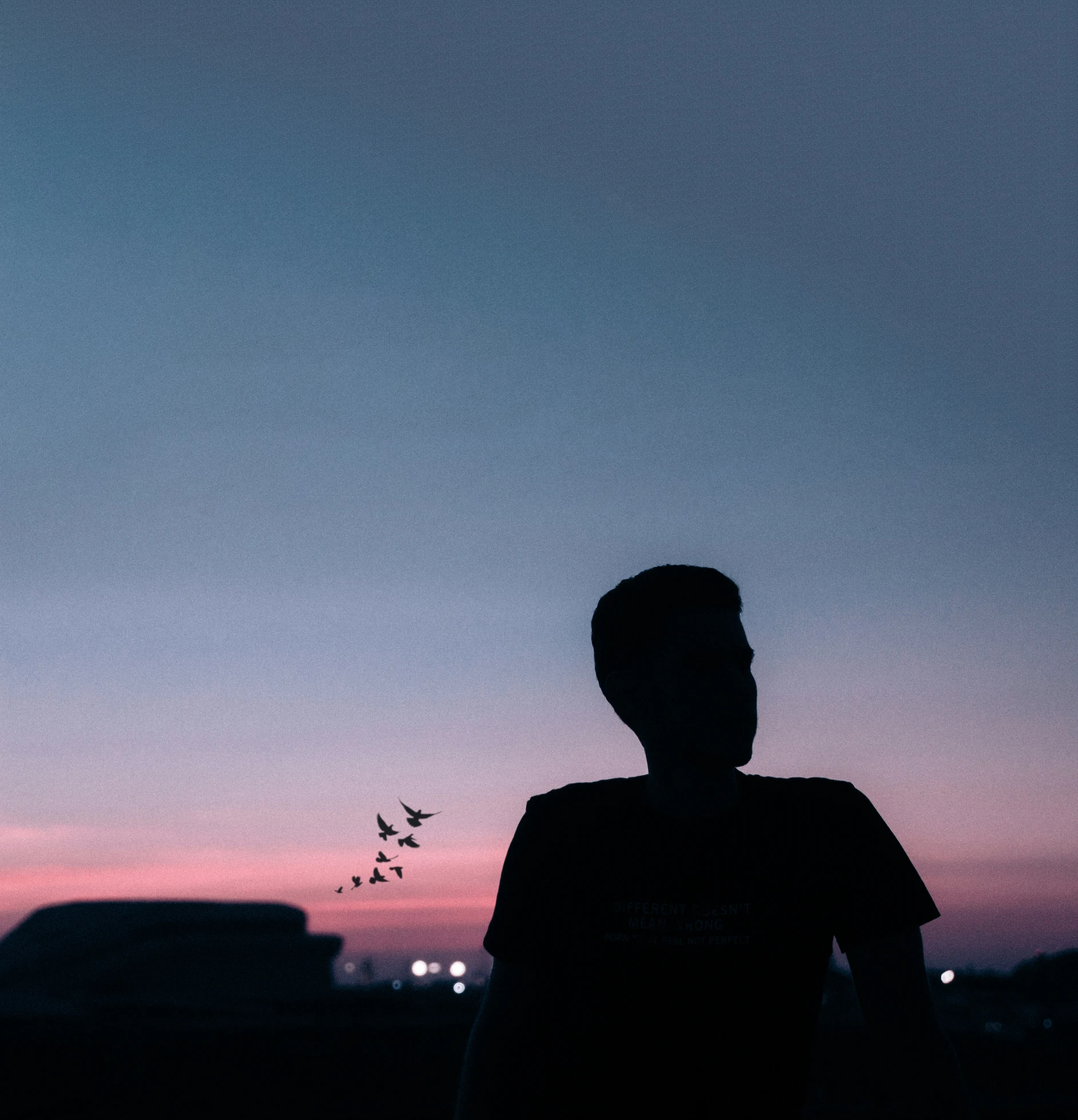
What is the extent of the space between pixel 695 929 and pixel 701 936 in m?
0.02

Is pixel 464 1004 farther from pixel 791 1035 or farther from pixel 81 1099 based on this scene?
pixel 791 1035

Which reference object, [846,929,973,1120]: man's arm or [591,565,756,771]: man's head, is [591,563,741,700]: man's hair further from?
[846,929,973,1120]: man's arm

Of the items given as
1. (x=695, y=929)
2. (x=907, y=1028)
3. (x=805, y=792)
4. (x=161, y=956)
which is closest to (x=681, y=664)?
(x=805, y=792)

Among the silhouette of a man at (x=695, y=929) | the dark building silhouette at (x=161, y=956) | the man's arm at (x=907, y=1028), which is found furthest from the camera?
the dark building silhouette at (x=161, y=956)

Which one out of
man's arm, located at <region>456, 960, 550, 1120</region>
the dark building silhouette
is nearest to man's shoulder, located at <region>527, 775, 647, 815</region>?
man's arm, located at <region>456, 960, 550, 1120</region>

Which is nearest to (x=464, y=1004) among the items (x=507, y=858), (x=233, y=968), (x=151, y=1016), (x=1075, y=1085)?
(x=151, y=1016)

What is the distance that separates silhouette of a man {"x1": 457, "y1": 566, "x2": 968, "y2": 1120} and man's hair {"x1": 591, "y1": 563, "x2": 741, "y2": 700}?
0.04 feet

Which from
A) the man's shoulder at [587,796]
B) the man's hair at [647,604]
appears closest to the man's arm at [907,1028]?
the man's shoulder at [587,796]

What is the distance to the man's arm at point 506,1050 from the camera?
2791 mm

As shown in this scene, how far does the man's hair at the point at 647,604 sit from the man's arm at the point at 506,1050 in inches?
34.9

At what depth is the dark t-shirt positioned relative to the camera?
2648 millimetres

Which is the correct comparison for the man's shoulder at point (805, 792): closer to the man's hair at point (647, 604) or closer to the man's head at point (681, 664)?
the man's head at point (681, 664)

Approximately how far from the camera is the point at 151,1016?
81.9 metres

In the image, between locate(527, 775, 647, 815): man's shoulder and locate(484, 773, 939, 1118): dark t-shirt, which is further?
locate(527, 775, 647, 815): man's shoulder
